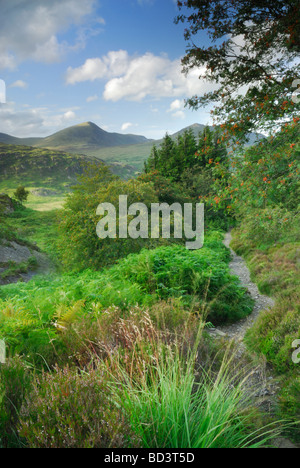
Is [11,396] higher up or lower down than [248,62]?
lower down

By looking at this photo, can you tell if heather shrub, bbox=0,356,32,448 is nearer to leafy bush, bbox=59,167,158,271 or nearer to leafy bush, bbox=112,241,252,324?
leafy bush, bbox=112,241,252,324

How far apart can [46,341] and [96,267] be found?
8.24m

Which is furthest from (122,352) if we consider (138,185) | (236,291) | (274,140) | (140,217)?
(138,185)

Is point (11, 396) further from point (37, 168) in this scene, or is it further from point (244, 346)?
point (37, 168)

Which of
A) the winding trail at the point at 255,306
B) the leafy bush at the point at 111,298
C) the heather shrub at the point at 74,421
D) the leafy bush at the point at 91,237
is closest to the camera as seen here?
the heather shrub at the point at 74,421

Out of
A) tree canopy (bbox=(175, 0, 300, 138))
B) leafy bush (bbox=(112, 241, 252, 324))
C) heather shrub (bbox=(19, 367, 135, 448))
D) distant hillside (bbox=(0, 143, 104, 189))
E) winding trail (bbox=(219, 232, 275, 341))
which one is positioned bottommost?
winding trail (bbox=(219, 232, 275, 341))

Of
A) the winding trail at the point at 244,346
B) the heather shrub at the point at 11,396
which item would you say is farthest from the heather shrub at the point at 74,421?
the winding trail at the point at 244,346

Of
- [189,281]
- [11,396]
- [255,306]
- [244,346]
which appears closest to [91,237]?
[189,281]

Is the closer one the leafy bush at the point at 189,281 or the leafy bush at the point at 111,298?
the leafy bush at the point at 111,298

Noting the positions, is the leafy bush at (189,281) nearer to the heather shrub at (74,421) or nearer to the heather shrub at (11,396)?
the heather shrub at (11,396)

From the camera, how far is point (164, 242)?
40.8 ft

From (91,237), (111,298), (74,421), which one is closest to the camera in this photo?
(74,421)

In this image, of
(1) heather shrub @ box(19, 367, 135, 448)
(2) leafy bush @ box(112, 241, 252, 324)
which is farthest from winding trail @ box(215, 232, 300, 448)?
(1) heather shrub @ box(19, 367, 135, 448)
